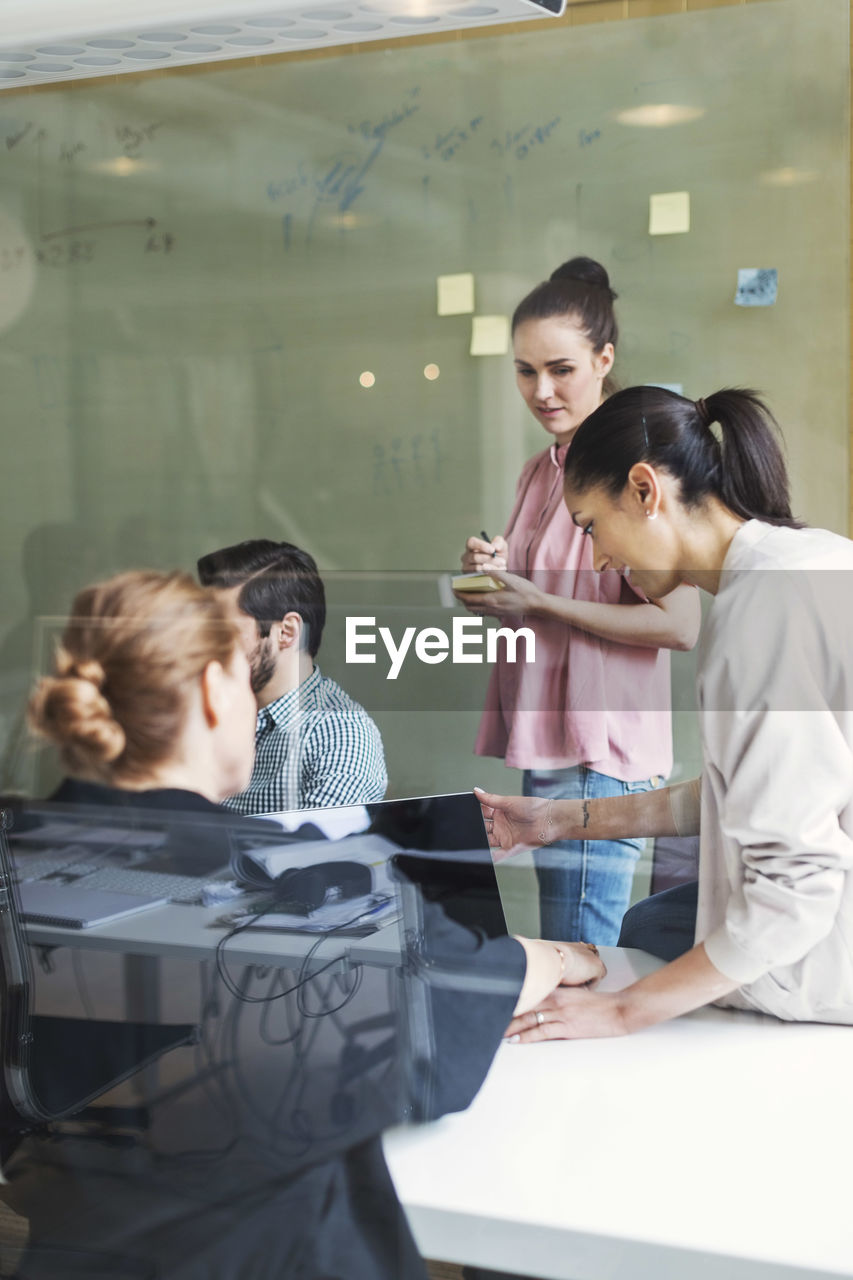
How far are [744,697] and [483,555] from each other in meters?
0.33

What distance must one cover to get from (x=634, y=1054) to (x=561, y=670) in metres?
0.40

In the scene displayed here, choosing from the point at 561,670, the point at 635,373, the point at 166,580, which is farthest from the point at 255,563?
the point at 635,373

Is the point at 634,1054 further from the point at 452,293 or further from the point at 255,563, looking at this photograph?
the point at 452,293

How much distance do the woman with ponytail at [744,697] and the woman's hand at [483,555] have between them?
0.36ft

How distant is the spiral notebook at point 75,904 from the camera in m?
1.15

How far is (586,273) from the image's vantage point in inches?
43.9

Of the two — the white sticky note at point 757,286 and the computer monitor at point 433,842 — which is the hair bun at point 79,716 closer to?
the computer monitor at point 433,842

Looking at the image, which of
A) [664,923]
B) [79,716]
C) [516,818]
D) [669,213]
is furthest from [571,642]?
[79,716]

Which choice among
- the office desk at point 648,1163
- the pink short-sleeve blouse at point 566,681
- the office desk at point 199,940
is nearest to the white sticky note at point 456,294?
the pink short-sleeve blouse at point 566,681

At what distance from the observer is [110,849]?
122 cm

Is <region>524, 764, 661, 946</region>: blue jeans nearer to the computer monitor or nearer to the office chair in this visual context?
the computer monitor

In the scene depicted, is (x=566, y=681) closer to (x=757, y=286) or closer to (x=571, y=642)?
(x=571, y=642)

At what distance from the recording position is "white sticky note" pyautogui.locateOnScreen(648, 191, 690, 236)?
1071mm

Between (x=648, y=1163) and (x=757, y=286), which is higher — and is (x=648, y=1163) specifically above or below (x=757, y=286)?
below
